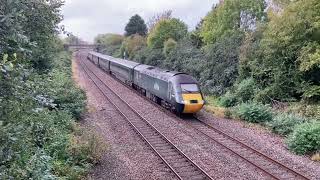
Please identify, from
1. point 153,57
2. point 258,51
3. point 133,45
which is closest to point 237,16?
point 258,51

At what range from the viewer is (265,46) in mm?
24906

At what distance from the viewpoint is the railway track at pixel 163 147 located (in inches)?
509

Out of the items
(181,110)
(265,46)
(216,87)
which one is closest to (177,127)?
(181,110)

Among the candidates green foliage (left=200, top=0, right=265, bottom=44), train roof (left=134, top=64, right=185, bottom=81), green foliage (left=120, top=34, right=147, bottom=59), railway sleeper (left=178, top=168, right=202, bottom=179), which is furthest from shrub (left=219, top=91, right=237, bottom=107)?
green foliage (left=120, top=34, right=147, bottom=59)

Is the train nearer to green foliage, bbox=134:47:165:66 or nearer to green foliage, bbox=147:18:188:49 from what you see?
green foliage, bbox=134:47:165:66

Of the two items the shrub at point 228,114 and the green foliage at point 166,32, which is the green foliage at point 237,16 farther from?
the shrub at point 228,114

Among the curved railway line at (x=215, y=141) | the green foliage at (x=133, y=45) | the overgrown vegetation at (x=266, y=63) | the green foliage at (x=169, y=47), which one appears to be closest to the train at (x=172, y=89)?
the curved railway line at (x=215, y=141)

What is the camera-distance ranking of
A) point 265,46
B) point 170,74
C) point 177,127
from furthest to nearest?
1. point 265,46
2. point 170,74
3. point 177,127

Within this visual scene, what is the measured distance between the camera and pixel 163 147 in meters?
16.0

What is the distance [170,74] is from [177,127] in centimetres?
474

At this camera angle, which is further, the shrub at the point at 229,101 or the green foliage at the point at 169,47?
the green foliage at the point at 169,47

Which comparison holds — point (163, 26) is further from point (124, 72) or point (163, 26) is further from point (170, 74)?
point (170, 74)

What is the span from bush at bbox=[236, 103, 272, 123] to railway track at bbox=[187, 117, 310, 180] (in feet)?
7.97

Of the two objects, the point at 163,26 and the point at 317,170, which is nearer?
the point at 317,170
